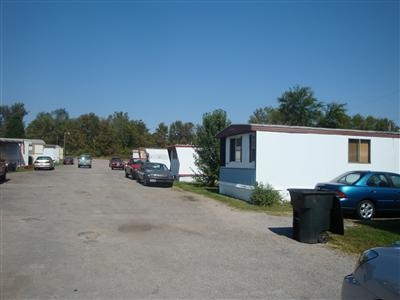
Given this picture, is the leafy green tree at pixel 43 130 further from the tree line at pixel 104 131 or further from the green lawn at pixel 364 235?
the green lawn at pixel 364 235

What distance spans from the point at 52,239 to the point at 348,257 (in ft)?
21.9

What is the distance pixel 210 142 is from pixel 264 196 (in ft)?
32.9

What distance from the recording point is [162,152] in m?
42.8

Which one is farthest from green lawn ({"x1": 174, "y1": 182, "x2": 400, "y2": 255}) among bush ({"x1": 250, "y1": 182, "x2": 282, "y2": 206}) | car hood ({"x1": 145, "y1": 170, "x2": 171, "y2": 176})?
car hood ({"x1": 145, "y1": 170, "x2": 171, "y2": 176})

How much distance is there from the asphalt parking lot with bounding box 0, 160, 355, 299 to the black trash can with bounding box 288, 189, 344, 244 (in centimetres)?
40

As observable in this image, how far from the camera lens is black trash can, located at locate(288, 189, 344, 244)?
34.0ft

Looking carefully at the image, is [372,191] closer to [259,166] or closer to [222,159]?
[259,166]

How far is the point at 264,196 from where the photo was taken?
17.7 meters

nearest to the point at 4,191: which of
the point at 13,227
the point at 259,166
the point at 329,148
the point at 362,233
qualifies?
the point at 13,227

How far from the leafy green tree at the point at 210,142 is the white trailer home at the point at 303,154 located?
6.51m

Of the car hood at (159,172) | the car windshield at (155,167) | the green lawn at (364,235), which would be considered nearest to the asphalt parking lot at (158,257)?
the green lawn at (364,235)

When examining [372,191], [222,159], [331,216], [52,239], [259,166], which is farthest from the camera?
[222,159]

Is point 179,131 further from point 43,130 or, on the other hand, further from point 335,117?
point 335,117

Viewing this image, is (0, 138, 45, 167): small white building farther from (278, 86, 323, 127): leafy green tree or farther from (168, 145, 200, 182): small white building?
(278, 86, 323, 127): leafy green tree
